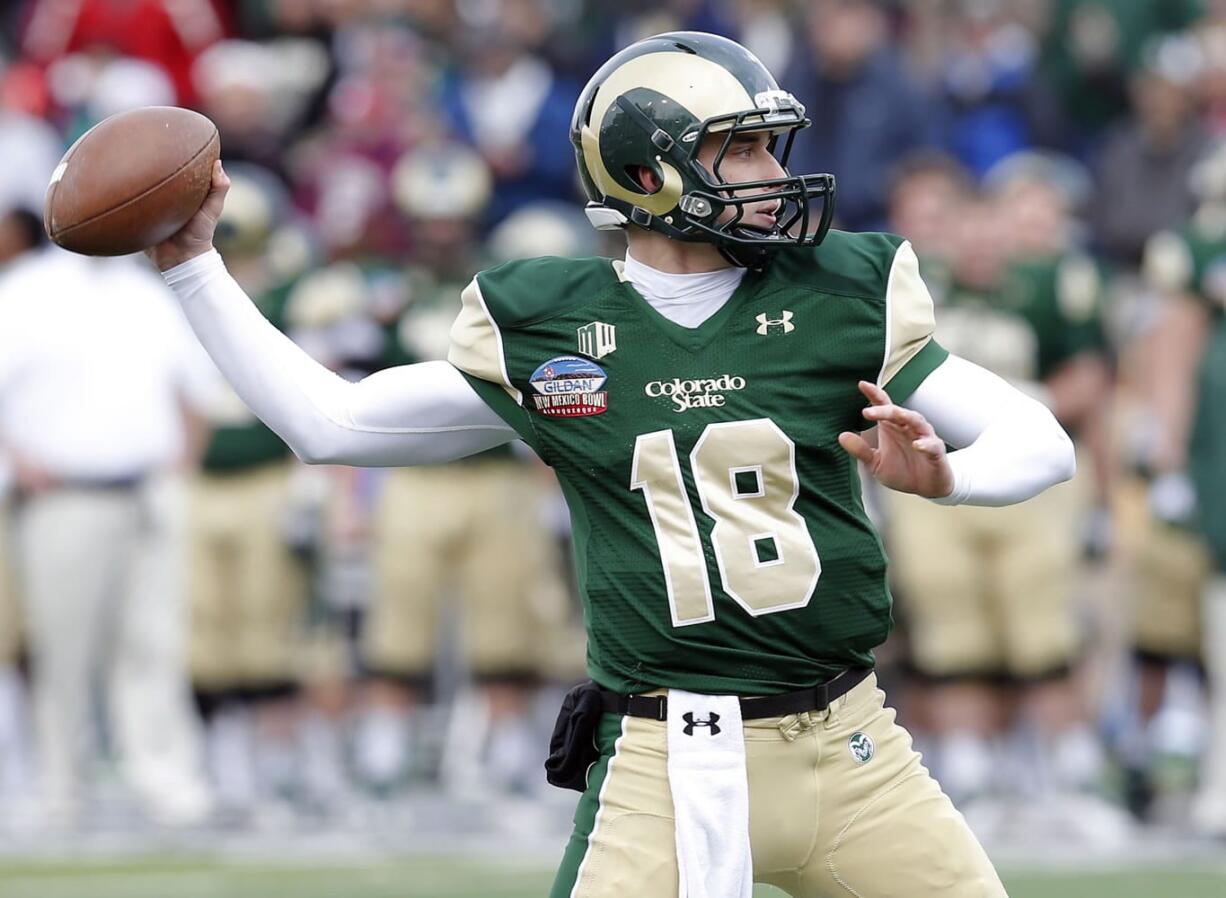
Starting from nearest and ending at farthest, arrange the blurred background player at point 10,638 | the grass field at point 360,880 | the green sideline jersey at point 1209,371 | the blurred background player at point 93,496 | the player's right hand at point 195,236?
the player's right hand at point 195,236, the grass field at point 360,880, the green sideline jersey at point 1209,371, the blurred background player at point 93,496, the blurred background player at point 10,638

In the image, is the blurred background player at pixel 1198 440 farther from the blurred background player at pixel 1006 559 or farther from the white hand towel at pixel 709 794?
the white hand towel at pixel 709 794

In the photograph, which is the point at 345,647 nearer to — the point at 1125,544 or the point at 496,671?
the point at 496,671

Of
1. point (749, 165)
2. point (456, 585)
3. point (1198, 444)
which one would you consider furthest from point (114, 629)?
point (749, 165)

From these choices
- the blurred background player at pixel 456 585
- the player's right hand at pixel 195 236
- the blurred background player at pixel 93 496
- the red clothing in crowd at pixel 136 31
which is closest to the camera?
the player's right hand at pixel 195 236

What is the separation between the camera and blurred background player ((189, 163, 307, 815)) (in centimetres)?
840

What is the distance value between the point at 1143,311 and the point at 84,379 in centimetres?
363

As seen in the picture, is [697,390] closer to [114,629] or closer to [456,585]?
[456,585]

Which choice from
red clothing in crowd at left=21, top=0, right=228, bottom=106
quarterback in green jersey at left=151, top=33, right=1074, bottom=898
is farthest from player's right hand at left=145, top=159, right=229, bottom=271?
red clothing in crowd at left=21, top=0, right=228, bottom=106

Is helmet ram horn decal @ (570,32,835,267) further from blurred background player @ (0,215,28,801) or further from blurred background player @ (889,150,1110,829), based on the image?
blurred background player @ (0,215,28,801)

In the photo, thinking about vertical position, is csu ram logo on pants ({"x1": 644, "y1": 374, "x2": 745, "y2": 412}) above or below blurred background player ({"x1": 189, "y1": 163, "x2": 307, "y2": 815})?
above

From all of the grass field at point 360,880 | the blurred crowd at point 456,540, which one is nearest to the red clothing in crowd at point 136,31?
the blurred crowd at point 456,540

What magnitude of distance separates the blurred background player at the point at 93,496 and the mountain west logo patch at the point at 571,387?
189 inches

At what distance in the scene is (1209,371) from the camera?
301 inches

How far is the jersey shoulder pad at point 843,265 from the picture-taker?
11.7 ft
